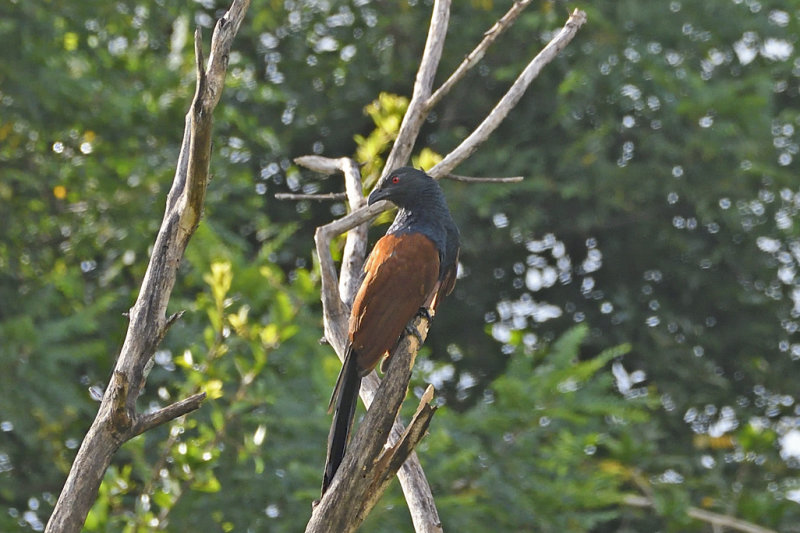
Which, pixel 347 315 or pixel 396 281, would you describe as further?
pixel 347 315

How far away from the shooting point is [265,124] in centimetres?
752

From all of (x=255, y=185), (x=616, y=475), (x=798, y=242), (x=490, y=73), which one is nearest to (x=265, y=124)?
(x=255, y=185)

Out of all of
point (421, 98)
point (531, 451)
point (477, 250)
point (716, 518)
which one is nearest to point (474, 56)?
point (421, 98)

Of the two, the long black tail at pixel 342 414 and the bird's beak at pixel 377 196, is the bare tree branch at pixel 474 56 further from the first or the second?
the long black tail at pixel 342 414

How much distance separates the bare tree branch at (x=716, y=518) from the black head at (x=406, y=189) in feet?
10.6

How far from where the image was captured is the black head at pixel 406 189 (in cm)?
324

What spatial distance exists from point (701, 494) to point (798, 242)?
6.83 ft

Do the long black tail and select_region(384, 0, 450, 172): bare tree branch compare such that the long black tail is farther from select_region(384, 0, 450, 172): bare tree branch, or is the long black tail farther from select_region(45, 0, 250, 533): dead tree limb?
select_region(384, 0, 450, 172): bare tree branch

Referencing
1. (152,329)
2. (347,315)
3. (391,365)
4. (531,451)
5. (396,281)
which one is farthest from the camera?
(531,451)

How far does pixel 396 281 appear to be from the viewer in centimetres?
295

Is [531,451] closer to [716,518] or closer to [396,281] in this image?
[716,518]

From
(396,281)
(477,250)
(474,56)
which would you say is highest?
(474,56)

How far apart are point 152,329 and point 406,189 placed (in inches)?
40.1

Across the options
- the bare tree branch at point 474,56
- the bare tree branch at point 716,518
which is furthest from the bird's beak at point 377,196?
the bare tree branch at point 716,518
